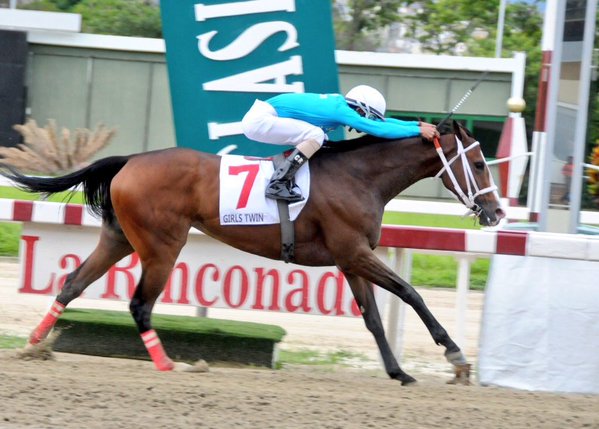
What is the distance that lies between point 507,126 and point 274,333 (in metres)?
5.33

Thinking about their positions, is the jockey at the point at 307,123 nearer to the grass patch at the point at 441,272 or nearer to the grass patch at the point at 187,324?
the grass patch at the point at 187,324

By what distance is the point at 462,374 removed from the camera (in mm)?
6215

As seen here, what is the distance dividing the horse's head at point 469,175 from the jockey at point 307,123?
14 cm

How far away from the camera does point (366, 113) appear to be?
6.34 m

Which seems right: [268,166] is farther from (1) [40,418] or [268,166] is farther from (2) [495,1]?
(2) [495,1]

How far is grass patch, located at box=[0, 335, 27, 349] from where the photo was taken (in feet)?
22.9

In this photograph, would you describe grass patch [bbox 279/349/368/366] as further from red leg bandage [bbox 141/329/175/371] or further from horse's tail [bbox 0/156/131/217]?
horse's tail [bbox 0/156/131/217]

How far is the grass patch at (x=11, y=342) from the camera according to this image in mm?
6969

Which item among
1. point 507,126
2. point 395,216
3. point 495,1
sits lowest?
point 395,216

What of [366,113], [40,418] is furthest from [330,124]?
[40,418]

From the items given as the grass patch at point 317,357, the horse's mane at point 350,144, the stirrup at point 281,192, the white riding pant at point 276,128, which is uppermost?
the white riding pant at point 276,128

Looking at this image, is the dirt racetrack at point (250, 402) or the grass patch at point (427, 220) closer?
the dirt racetrack at point (250, 402)

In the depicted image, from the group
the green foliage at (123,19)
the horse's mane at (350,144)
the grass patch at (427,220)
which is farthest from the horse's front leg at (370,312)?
the green foliage at (123,19)

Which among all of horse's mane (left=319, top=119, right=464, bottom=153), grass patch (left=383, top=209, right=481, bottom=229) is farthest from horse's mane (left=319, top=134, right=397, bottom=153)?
grass patch (left=383, top=209, right=481, bottom=229)
